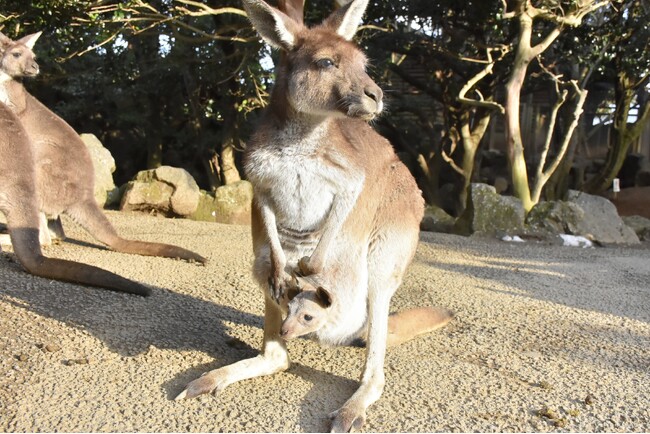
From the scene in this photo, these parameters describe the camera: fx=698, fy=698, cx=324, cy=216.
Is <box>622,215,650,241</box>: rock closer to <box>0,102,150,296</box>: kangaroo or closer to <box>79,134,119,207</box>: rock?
<box>79,134,119,207</box>: rock

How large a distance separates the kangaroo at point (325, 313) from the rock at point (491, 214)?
17.3ft

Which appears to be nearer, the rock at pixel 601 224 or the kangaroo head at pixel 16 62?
the kangaroo head at pixel 16 62

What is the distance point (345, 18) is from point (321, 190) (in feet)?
2.64

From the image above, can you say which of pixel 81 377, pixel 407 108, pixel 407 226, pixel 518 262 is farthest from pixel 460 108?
pixel 81 377

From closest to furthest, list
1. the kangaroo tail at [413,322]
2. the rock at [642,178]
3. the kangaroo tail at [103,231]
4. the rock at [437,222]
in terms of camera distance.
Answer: the kangaroo tail at [413,322] → the kangaroo tail at [103,231] → the rock at [437,222] → the rock at [642,178]

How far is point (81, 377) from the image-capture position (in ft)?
10.1

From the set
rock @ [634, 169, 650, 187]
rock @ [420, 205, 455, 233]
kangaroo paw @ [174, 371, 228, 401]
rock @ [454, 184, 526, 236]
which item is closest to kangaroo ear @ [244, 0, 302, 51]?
kangaroo paw @ [174, 371, 228, 401]

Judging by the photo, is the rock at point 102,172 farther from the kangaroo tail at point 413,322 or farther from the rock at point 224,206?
the kangaroo tail at point 413,322

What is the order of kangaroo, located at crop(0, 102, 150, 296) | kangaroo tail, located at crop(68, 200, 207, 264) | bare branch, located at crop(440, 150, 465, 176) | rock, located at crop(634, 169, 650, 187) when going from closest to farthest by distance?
kangaroo, located at crop(0, 102, 150, 296)
kangaroo tail, located at crop(68, 200, 207, 264)
bare branch, located at crop(440, 150, 465, 176)
rock, located at crop(634, 169, 650, 187)

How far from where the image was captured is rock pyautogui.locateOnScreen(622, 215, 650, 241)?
970 cm

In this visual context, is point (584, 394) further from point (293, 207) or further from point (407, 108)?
point (407, 108)

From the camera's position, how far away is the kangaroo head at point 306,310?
295 cm

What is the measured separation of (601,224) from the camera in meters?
9.05

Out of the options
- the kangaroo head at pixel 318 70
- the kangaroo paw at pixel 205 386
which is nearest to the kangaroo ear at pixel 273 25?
the kangaroo head at pixel 318 70
